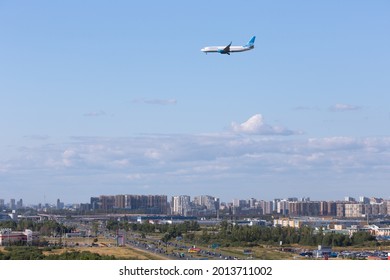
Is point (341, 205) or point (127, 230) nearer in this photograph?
point (127, 230)

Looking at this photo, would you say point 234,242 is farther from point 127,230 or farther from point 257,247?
point 127,230

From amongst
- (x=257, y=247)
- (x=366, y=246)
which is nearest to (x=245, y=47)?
(x=257, y=247)

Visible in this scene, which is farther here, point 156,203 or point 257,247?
point 156,203

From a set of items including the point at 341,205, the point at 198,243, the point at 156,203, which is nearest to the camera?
the point at 198,243
